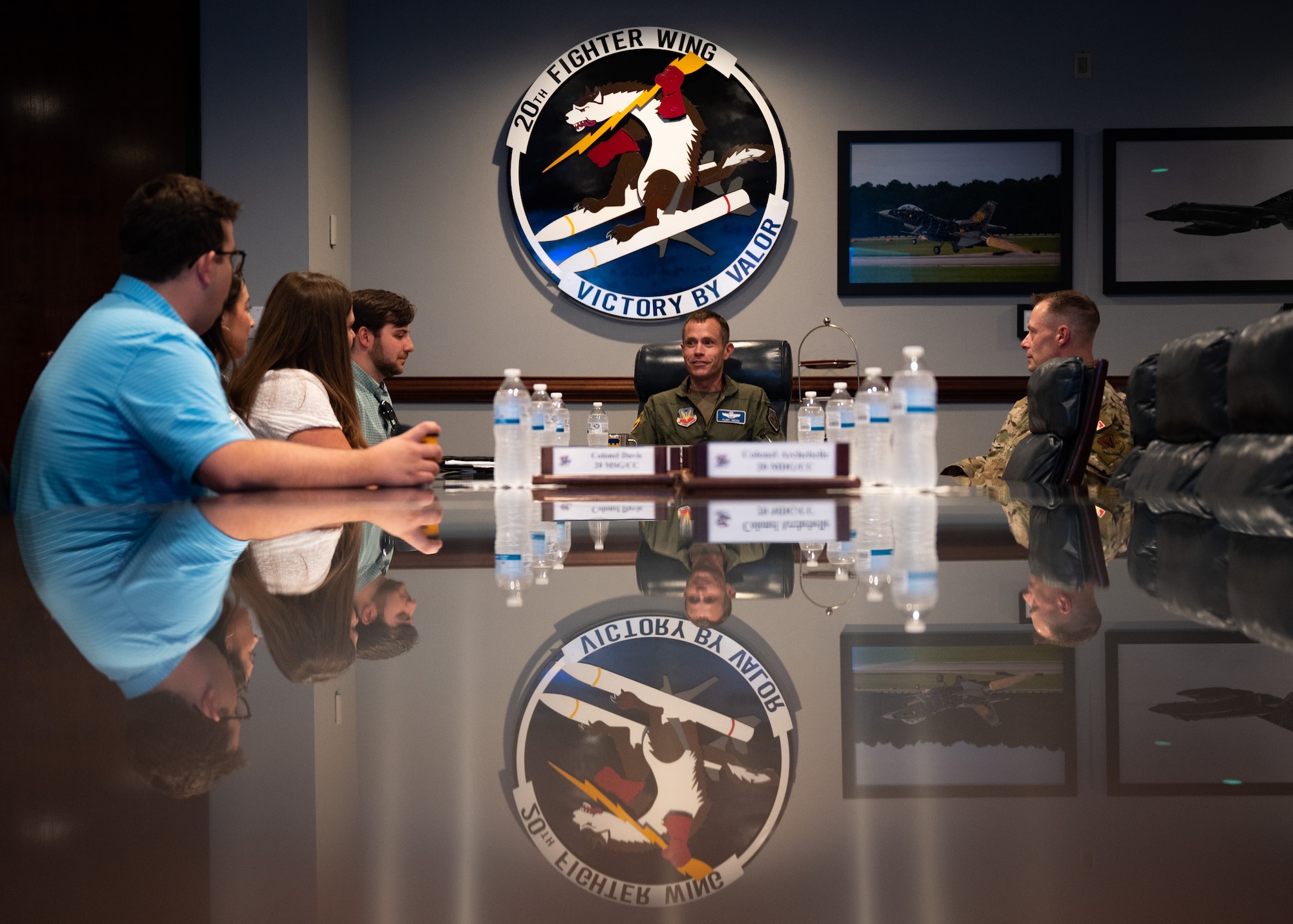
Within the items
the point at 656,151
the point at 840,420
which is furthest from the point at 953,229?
the point at 840,420

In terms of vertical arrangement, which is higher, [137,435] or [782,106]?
[782,106]

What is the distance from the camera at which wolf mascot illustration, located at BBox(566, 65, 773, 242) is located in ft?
15.0

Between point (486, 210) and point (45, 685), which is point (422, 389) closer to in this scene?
point (486, 210)

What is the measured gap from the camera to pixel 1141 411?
243cm

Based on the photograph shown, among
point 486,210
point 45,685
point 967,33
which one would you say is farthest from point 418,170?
point 45,685

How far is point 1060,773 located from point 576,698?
17 centimetres

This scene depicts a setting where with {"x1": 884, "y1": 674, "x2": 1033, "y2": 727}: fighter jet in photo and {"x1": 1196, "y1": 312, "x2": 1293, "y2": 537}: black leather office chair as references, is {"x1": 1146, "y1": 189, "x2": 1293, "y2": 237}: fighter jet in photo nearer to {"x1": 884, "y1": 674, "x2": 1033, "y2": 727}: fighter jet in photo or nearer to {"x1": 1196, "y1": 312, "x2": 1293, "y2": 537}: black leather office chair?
{"x1": 1196, "y1": 312, "x2": 1293, "y2": 537}: black leather office chair

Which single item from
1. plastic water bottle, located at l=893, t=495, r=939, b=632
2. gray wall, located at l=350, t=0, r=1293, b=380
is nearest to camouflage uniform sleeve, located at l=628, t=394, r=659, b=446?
gray wall, located at l=350, t=0, r=1293, b=380

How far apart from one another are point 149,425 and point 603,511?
787mm

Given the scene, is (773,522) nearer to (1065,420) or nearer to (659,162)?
(1065,420)

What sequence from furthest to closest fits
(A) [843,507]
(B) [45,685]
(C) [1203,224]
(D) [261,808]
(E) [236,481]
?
(C) [1203,224]
(E) [236,481]
(A) [843,507]
(B) [45,685]
(D) [261,808]

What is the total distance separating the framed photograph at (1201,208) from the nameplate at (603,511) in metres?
3.92

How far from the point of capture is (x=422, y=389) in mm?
4621

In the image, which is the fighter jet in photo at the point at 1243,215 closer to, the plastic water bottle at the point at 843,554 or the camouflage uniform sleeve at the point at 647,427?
the camouflage uniform sleeve at the point at 647,427
